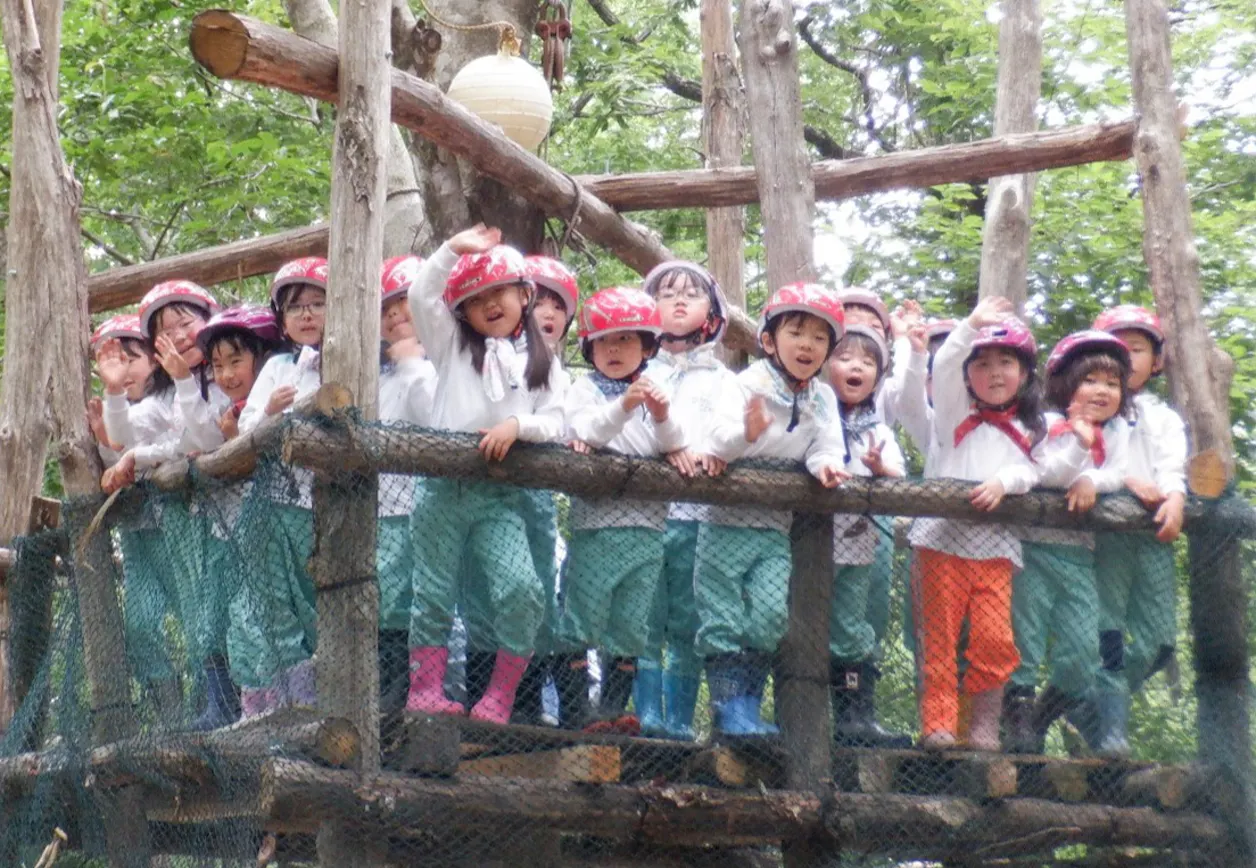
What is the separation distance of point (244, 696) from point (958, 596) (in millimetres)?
2250

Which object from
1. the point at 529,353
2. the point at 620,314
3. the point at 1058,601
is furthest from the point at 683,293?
the point at 1058,601

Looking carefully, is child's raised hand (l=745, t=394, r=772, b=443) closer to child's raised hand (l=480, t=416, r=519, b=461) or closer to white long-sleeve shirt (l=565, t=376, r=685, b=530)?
white long-sleeve shirt (l=565, t=376, r=685, b=530)

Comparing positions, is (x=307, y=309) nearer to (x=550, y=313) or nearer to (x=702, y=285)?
(x=550, y=313)

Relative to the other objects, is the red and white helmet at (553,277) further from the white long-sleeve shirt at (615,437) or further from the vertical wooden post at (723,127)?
the vertical wooden post at (723,127)

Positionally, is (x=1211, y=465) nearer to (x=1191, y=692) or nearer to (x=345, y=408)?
(x=1191, y=692)

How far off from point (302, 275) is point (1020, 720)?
2759 millimetres

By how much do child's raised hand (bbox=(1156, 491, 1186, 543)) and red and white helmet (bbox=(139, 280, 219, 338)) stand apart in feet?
10.8

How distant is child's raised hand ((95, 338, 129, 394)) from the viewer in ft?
20.3

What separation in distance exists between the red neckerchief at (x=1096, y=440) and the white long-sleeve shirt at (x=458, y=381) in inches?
67.0

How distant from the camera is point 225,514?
5.48m

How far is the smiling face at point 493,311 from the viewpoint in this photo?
5.37 meters

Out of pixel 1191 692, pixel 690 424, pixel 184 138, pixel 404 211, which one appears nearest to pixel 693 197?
pixel 404 211

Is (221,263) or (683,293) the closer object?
(683,293)

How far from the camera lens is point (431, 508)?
5184 mm
